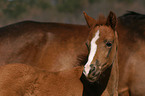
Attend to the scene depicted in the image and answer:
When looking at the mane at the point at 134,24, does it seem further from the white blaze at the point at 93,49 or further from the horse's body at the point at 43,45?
the white blaze at the point at 93,49

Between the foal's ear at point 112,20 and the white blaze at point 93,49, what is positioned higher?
the foal's ear at point 112,20

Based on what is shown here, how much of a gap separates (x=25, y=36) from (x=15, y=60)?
51 cm

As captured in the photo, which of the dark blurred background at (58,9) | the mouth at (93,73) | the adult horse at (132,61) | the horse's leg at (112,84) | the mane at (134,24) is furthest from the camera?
the dark blurred background at (58,9)

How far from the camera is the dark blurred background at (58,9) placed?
11.4 m

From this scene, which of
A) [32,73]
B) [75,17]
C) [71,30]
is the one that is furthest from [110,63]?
[75,17]

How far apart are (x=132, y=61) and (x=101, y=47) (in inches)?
51.8

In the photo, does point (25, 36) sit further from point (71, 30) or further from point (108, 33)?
point (108, 33)

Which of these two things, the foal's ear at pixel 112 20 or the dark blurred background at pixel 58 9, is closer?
the foal's ear at pixel 112 20

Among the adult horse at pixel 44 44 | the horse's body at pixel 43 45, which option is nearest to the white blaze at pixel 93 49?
the adult horse at pixel 44 44

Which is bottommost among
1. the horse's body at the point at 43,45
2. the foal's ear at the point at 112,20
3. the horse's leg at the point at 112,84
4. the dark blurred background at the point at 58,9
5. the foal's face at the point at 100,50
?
the dark blurred background at the point at 58,9

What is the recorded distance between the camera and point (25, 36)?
147 inches

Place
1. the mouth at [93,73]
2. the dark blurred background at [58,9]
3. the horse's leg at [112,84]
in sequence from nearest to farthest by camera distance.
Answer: the mouth at [93,73]
the horse's leg at [112,84]
the dark blurred background at [58,9]

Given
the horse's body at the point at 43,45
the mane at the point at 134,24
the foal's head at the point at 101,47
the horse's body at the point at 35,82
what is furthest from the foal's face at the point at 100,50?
the mane at the point at 134,24

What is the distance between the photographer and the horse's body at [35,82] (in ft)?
7.01
